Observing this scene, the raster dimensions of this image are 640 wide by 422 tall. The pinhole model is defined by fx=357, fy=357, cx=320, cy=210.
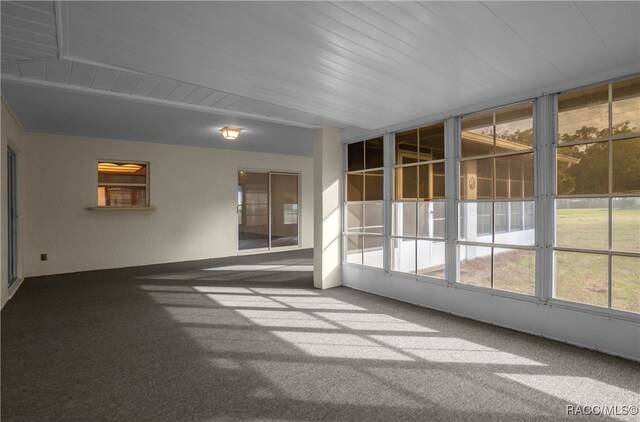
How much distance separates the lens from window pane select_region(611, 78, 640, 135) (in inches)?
115

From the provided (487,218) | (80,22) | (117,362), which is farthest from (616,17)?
(117,362)

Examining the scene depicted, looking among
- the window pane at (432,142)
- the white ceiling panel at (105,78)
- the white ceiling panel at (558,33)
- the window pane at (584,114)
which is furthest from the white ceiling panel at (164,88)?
the window pane at (584,114)

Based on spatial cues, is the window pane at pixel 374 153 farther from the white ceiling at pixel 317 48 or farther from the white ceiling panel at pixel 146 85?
the white ceiling panel at pixel 146 85

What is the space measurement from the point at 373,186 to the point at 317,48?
292 centimetres

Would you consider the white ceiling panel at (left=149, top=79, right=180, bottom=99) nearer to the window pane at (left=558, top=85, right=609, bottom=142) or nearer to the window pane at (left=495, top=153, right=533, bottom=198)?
the window pane at (left=495, top=153, right=533, bottom=198)

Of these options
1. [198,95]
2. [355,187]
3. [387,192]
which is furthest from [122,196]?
[387,192]

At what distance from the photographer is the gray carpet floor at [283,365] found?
2211 mm

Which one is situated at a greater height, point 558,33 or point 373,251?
point 558,33

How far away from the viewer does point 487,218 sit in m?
3.92

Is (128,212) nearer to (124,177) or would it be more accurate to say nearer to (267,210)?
(124,177)

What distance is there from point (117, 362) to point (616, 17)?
4.19 meters

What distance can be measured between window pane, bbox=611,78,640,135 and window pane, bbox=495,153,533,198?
2.31ft

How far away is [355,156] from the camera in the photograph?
5508 mm

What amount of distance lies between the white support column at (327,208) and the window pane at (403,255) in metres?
0.97
